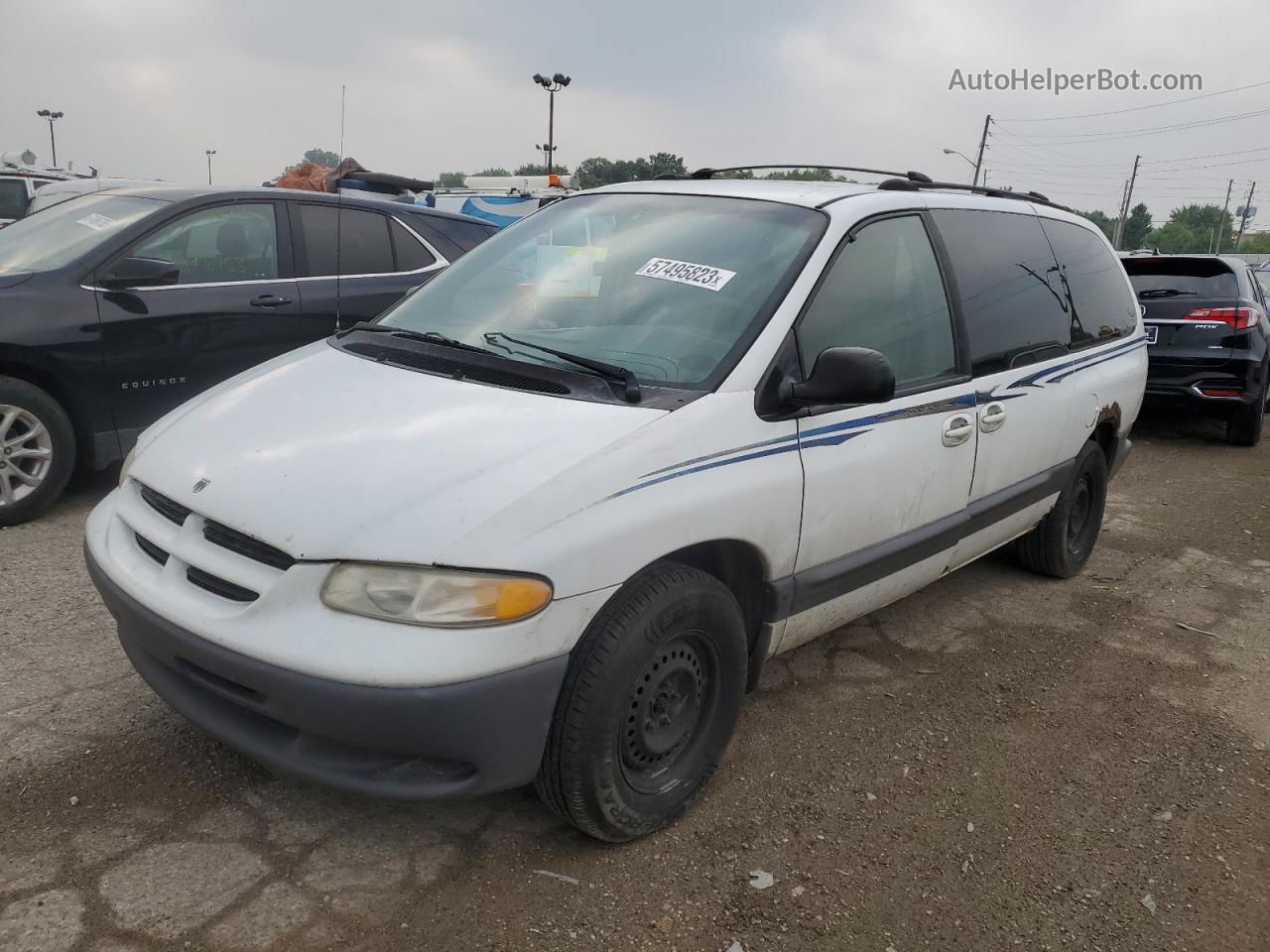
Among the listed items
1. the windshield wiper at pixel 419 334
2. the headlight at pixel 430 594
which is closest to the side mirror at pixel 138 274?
the windshield wiper at pixel 419 334

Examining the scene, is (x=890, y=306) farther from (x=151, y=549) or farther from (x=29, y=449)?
(x=29, y=449)

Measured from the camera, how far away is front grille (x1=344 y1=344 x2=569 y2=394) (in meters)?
2.57

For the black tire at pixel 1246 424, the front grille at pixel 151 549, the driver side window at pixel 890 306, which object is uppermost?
the driver side window at pixel 890 306

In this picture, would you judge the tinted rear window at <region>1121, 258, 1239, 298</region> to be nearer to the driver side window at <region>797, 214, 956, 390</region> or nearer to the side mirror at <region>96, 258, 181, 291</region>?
the driver side window at <region>797, 214, 956, 390</region>

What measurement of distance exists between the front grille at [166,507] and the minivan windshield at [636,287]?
3.12ft

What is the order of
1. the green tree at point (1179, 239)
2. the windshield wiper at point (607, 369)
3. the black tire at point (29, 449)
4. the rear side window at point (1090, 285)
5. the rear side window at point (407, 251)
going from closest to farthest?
the windshield wiper at point (607, 369), the rear side window at point (1090, 285), the black tire at point (29, 449), the rear side window at point (407, 251), the green tree at point (1179, 239)

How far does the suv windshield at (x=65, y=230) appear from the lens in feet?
15.8

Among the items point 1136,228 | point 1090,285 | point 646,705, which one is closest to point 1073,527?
point 1090,285

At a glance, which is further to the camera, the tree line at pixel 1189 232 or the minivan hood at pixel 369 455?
the tree line at pixel 1189 232

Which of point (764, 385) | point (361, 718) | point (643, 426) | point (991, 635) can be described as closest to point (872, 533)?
point (764, 385)

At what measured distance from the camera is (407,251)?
5938 millimetres

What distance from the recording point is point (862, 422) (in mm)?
2916

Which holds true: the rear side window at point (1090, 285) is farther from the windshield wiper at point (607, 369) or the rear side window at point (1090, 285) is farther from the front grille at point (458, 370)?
the front grille at point (458, 370)

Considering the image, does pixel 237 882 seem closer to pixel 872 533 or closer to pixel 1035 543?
pixel 872 533
